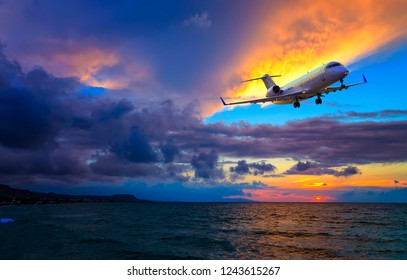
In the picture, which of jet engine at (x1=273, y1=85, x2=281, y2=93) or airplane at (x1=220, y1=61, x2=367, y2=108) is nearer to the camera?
airplane at (x1=220, y1=61, x2=367, y2=108)

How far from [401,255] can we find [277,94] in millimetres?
29485

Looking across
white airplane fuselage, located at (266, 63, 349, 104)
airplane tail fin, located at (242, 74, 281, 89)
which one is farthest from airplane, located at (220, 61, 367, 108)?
airplane tail fin, located at (242, 74, 281, 89)

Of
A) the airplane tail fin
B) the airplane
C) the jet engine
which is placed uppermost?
the airplane tail fin

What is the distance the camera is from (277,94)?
5300cm

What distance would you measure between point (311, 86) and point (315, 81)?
1051 mm

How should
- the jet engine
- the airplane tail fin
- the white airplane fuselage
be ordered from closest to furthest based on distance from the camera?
the white airplane fuselage < the jet engine < the airplane tail fin

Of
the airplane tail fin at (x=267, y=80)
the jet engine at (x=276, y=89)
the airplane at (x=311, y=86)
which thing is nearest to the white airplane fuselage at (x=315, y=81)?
the airplane at (x=311, y=86)

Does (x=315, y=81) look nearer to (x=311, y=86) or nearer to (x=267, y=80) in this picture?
(x=311, y=86)

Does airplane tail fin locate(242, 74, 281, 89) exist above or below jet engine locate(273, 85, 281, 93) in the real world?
above

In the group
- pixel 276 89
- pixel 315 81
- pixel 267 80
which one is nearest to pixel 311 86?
pixel 315 81

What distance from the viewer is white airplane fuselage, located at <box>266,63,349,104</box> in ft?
131

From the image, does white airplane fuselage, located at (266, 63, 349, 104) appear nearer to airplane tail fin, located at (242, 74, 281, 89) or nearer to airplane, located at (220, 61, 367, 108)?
airplane, located at (220, 61, 367, 108)

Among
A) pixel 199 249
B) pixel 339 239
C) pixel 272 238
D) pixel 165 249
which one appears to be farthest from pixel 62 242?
pixel 339 239

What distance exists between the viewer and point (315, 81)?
42.9 meters
